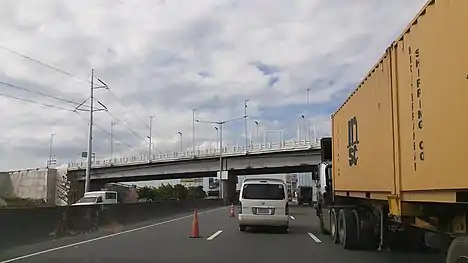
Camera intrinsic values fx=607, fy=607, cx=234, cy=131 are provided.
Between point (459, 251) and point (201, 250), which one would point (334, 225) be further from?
point (459, 251)

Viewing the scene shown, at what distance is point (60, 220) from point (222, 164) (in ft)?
218

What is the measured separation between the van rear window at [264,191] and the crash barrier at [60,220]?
6.33 m

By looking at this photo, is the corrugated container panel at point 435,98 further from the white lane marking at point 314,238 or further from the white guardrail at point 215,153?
the white guardrail at point 215,153

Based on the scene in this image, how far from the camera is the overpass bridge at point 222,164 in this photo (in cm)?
7569

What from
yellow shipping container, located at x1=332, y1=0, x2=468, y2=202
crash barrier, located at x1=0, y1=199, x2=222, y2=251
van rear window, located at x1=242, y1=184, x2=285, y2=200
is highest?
yellow shipping container, located at x1=332, y1=0, x2=468, y2=202

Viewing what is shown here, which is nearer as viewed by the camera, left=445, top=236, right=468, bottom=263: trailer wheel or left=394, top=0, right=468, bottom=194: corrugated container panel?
left=394, top=0, right=468, bottom=194: corrugated container panel

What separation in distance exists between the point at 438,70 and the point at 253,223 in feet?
53.3

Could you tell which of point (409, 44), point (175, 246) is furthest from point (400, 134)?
point (175, 246)

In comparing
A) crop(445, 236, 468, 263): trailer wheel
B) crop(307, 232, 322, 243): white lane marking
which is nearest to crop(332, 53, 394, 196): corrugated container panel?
crop(307, 232, 322, 243): white lane marking

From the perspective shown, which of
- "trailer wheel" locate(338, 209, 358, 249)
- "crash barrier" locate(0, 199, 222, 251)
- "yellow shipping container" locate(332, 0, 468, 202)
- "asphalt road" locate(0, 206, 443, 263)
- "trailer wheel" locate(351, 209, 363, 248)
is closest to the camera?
"yellow shipping container" locate(332, 0, 468, 202)

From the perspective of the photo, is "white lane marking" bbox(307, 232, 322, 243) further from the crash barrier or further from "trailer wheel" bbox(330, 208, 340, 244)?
the crash barrier

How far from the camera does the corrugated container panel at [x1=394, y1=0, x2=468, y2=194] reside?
7.07 m

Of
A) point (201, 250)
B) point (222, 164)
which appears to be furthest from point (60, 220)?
point (222, 164)

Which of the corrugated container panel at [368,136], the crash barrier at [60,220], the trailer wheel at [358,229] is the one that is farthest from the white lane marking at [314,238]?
the crash barrier at [60,220]
